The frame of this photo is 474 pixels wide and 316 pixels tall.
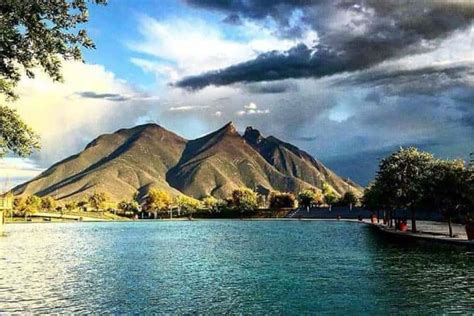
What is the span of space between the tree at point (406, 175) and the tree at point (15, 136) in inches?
2624

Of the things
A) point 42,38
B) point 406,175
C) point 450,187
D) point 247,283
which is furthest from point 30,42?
point 406,175

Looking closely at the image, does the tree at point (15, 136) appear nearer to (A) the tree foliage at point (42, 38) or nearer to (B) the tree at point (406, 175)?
(A) the tree foliage at point (42, 38)

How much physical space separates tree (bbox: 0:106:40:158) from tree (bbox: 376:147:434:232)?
2624 inches

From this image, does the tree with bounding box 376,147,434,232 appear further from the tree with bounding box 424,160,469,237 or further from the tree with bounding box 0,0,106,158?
the tree with bounding box 0,0,106,158

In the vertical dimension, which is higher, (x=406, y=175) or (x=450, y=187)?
(x=406, y=175)

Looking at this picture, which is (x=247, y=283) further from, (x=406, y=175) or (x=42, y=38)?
(x=406, y=175)

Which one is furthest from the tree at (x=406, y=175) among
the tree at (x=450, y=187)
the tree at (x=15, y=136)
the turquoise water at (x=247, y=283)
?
the tree at (x=15, y=136)

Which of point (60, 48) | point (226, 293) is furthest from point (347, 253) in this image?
point (60, 48)

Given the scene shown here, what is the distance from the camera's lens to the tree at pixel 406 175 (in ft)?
260

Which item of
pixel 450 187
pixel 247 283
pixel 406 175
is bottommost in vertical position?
pixel 247 283

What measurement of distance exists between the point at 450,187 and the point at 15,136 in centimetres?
5324

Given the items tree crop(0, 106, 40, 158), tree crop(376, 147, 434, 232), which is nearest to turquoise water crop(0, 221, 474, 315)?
tree crop(0, 106, 40, 158)

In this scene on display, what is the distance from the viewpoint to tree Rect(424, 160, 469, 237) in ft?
201

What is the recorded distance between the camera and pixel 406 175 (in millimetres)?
81312
